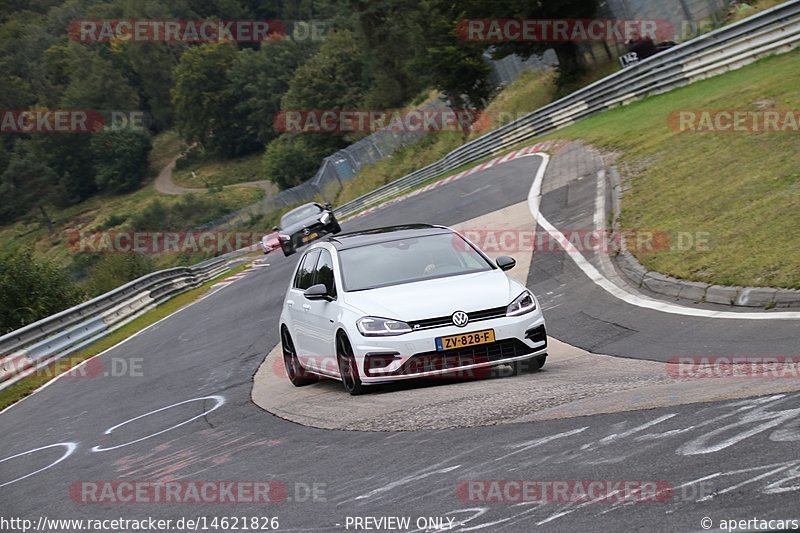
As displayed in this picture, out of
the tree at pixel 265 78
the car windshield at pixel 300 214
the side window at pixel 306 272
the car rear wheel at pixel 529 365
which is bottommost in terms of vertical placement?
the car rear wheel at pixel 529 365

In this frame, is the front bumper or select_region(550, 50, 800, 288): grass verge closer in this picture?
the front bumper

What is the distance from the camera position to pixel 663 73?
31.4 metres

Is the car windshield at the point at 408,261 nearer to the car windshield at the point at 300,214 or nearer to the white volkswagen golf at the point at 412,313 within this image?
the white volkswagen golf at the point at 412,313

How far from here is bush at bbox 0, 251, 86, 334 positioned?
1107 inches

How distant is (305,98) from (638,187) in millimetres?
82086

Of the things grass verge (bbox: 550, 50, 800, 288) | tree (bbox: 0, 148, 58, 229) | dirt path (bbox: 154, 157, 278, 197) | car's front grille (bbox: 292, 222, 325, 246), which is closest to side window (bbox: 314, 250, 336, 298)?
grass verge (bbox: 550, 50, 800, 288)

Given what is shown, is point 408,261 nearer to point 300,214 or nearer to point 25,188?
point 300,214

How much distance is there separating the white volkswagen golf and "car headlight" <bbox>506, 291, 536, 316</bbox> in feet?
0.04

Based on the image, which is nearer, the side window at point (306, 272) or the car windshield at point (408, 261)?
the car windshield at point (408, 261)

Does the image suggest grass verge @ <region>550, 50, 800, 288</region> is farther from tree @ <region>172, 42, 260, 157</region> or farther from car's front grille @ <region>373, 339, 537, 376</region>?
tree @ <region>172, 42, 260, 157</region>

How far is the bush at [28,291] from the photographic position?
28.1 m

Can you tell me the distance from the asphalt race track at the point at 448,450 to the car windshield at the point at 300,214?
17598 mm

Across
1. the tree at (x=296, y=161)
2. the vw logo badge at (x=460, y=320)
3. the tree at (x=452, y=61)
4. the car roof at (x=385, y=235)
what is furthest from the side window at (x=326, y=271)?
the tree at (x=296, y=161)

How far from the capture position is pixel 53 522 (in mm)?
7039
